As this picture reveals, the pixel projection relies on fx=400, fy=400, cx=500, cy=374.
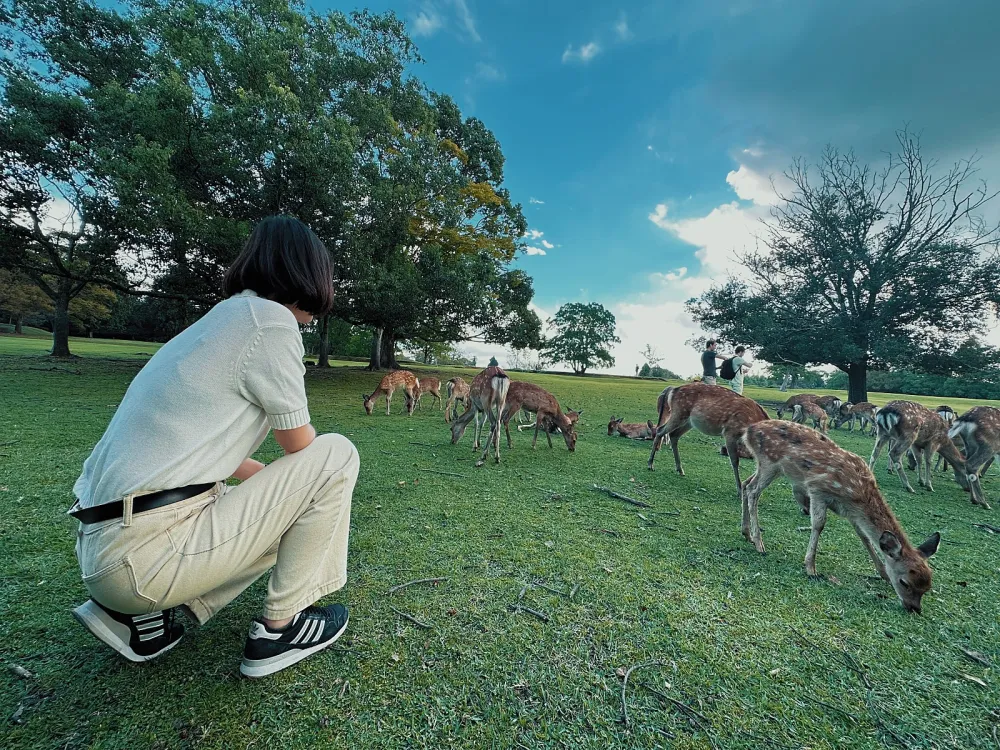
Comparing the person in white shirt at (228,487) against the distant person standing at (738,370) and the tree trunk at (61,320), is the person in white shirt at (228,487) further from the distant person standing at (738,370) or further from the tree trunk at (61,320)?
the tree trunk at (61,320)

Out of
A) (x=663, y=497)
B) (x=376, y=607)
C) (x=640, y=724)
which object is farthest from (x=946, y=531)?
(x=376, y=607)

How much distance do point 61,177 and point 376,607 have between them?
16121 mm

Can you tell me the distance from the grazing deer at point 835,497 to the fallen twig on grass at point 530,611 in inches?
84.3

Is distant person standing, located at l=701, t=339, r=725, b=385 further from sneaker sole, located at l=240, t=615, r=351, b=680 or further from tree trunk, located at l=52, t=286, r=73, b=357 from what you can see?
tree trunk, located at l=52, t=286, r=73, b=357

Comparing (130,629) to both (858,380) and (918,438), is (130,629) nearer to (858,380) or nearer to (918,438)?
(918,438)

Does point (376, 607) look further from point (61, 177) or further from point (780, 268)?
point (780, 268)

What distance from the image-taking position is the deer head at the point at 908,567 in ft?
8.36

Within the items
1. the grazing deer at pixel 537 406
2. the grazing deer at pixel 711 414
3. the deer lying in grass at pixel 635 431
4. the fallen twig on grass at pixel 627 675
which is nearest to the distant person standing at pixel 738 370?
the deer lying in grass at pixel 635 431

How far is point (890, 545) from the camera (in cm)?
279

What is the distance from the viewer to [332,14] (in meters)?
13.5

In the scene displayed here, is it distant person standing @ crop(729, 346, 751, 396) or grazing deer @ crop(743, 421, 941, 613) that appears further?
distant person standing @ crop(729, 346, 751, 396)

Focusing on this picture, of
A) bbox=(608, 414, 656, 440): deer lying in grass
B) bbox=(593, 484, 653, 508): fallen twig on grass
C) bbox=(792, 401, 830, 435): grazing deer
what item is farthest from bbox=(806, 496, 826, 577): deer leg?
bbox=(792, 401, 830, 435): grazing deer

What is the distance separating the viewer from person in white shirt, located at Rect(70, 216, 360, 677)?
1332 millimetres

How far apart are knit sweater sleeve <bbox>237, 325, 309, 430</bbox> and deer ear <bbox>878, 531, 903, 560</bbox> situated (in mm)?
3829
